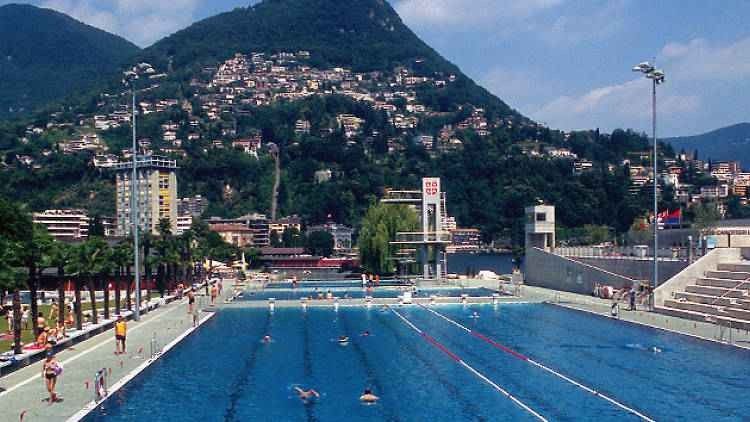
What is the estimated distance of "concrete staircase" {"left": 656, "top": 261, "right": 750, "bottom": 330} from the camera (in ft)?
107

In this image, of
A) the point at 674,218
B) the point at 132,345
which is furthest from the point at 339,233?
the point at 132,345

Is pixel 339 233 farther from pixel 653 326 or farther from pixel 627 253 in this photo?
pixel 653 326

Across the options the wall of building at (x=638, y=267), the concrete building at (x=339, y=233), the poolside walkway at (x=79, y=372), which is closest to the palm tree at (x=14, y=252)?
the poolside walkway at (x=79, y=372)

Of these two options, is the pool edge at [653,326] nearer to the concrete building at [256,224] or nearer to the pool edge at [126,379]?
the pool edge at [126,379]

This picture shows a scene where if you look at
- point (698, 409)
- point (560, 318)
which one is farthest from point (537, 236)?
point (698, 409)

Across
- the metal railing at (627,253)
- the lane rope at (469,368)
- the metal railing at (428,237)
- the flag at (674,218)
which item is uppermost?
the flag at (674,218)

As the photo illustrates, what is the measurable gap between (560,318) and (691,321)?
220 inches

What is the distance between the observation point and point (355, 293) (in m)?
58.6

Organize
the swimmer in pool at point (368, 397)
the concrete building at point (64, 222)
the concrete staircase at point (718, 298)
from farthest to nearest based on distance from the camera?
the concrete building at point (64, 222) < the concrete staircase at point (718, 298) < the swimmer in pool at point (368, 397)

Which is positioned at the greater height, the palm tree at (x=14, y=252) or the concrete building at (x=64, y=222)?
the concrete building at (x=64, y=222)

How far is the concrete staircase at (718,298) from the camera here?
32.5 m

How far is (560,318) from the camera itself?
38156mm

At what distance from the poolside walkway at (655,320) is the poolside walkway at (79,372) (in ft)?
55.9

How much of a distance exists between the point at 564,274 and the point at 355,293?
12943 mm
